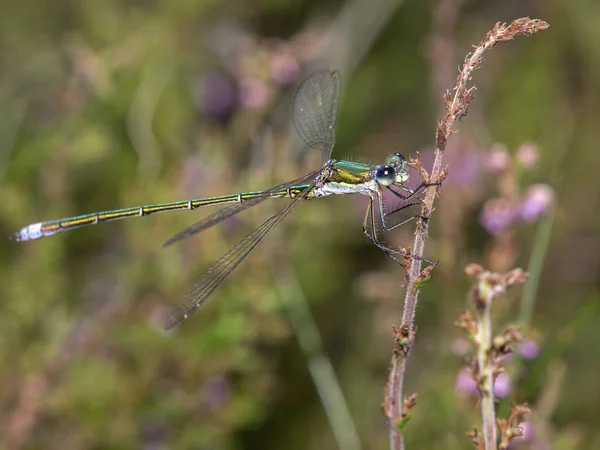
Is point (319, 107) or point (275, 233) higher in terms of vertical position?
point (319, 107)

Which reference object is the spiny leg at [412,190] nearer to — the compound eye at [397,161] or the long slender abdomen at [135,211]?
the compound eye at [397,161]

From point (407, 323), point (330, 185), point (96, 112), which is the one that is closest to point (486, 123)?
point (330, 185)

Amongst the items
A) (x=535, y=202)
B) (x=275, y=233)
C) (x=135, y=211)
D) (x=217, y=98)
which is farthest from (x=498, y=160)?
(x=217, y=98)

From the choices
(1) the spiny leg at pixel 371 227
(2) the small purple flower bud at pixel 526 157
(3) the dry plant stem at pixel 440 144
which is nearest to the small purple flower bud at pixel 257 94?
(1) the spiny leg at pixel 371 227

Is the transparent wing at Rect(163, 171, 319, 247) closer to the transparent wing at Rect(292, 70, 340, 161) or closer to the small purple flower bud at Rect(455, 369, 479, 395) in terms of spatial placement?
the transparent wing at Rect(292, 70, 340, 161)

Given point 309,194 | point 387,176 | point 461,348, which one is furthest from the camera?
point 309,194

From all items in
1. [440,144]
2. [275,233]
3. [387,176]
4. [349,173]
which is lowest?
[440,144]

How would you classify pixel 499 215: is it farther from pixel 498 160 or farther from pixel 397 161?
pixel 397 161

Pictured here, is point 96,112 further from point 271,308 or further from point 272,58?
point 271,308
